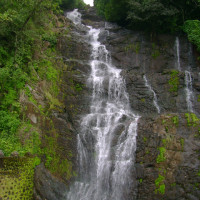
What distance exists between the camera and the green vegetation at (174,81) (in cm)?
1429

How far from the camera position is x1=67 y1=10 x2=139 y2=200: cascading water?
32.2ft

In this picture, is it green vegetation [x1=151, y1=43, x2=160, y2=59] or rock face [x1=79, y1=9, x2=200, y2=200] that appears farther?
green vegetation [x1=151, y1=43, x2=160, y2=59]

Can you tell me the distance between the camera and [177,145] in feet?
32.2

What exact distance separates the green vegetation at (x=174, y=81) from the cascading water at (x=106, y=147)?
327 centimetres

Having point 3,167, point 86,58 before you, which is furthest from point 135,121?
point 86,58

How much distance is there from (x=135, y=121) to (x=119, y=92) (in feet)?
11.9

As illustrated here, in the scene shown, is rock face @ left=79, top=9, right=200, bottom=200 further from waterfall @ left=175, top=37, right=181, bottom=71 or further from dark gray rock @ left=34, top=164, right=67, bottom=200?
dark gray rock @ left=34, top=164, right=67, bottom=200

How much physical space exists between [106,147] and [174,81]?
717 centimetres

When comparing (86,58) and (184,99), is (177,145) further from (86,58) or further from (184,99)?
(86,58)

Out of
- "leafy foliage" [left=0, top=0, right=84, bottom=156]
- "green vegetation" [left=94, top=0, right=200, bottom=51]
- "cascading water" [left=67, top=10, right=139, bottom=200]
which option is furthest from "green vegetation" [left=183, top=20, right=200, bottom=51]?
"leafy foliage" [left=0, top=0, right=84, bottom=156]

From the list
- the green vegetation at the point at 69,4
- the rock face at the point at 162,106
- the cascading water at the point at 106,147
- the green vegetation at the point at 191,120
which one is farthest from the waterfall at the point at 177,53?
the green vegetation at the point at 69,4

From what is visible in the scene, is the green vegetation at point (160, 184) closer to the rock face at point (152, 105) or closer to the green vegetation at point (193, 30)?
the rock face at point (152, 105)

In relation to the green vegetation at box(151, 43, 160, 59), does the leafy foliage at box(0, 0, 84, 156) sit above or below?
below

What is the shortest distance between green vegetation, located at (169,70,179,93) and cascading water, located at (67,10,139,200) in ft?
10.7
